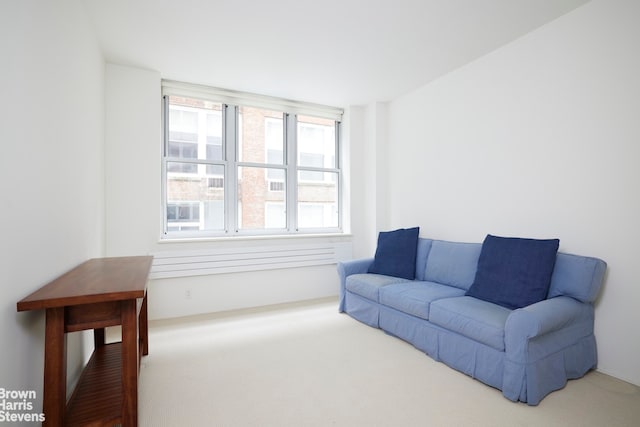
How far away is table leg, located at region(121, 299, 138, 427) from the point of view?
59.6 inches

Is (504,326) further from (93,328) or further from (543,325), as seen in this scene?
(93,328)

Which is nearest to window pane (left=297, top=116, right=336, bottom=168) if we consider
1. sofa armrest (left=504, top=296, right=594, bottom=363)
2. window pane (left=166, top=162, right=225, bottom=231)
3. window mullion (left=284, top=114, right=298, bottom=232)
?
window mullion (left=284, top=114, right=298, bottom=232)

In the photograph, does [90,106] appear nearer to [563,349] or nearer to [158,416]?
[158,416]

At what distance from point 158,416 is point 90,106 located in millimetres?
2386

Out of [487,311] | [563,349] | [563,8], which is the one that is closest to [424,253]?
[487,311]

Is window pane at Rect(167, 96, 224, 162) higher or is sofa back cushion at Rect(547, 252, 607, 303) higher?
window pane at Rect(167, 96, 224, 162)

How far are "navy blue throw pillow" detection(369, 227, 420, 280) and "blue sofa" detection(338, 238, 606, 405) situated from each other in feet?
1.16

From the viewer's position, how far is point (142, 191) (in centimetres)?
337

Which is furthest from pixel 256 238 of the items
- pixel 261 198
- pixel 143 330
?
pixel 143 330

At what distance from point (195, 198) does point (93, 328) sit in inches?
101

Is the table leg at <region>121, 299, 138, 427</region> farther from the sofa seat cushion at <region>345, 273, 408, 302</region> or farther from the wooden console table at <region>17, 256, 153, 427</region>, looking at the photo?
the sofa seat cushion at <region>345, 273, 408, 302</region>

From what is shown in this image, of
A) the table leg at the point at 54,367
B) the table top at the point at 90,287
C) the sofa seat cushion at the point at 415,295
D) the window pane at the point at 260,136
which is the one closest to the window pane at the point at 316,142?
the window pane at the point at 260,136

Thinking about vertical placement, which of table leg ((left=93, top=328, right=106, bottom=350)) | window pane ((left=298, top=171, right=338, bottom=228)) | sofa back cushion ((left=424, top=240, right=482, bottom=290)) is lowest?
table leg ((left=93, top=328, right=106, bottom=350))

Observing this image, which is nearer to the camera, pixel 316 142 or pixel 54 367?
pixel 54 367
